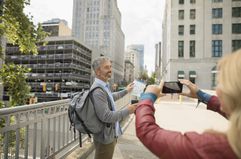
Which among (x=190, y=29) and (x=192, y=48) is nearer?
(x=190, y=29)

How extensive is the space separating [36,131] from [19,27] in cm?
196

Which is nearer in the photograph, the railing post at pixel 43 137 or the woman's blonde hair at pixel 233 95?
the woman's blonde hair at pixel 233 95

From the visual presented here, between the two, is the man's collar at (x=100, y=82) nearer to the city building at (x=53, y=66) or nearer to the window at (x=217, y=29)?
the window at (x=217, y=29)

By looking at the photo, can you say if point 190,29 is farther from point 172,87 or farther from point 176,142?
point 176,142

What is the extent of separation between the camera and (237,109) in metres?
1.16

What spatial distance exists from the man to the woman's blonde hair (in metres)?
1.64

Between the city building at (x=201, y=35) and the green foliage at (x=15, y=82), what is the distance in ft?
143

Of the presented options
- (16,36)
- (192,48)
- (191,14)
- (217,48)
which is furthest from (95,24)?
(16,36)

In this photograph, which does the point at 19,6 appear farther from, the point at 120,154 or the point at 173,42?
the point at 173,42

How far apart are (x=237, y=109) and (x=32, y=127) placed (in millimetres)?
3057

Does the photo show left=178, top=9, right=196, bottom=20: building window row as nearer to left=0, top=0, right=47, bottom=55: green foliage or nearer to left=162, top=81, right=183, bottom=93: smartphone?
left=0, top=0, right=47, bottom=55: green foliage

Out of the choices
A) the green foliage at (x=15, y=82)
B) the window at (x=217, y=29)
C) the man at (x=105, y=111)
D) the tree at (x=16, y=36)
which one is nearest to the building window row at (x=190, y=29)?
the window at (x=217, y=29)

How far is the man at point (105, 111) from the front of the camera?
2.81m

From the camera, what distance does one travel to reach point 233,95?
3.78 feet
